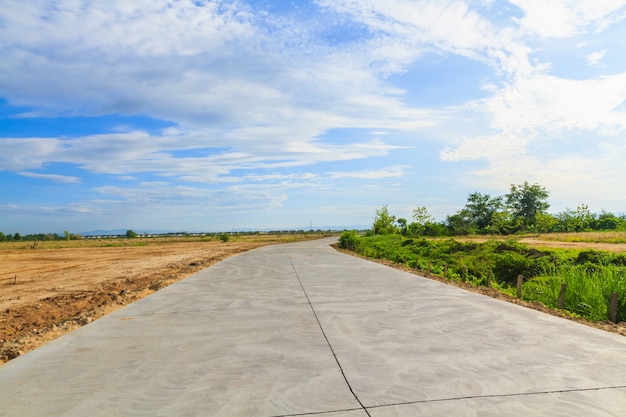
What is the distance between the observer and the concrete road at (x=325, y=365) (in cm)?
393

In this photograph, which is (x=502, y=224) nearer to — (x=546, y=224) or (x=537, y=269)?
(x=546, y=224)

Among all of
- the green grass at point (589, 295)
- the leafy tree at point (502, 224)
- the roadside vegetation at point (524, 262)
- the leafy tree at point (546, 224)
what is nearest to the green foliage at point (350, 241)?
the roadside vegetation at point (524, 262)

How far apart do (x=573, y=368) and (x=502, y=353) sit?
2.64 ft

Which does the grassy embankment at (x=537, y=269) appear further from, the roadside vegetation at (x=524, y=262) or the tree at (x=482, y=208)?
the tree at (x=482, y=208)

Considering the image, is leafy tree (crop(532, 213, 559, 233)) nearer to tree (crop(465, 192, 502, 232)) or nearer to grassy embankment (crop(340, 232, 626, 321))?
tree (crop(465, 192, 502, 232))

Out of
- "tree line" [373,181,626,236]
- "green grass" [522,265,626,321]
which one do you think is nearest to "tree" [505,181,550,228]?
"tree line" [373,181,626,236]

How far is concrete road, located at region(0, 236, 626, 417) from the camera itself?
12.9 ft

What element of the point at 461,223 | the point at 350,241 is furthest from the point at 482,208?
the point at 350,241

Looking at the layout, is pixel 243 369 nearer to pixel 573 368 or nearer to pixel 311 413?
pixel 311 413

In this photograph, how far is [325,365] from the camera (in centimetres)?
504

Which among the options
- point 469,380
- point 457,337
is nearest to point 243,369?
point 469,380

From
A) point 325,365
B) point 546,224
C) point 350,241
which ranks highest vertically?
point 546,224

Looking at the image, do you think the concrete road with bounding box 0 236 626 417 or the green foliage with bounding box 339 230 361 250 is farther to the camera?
the green foliage with bounding box 339 230 361 250

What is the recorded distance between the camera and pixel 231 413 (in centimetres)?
375
